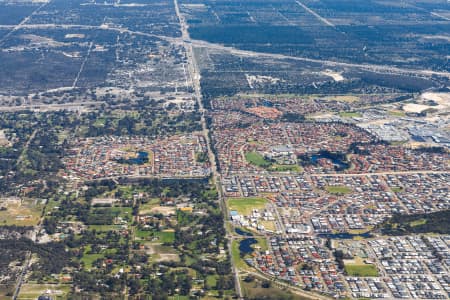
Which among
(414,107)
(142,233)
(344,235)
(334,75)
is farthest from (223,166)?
(334,75)

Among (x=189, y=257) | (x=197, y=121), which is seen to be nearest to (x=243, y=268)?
(x=189, y=257)

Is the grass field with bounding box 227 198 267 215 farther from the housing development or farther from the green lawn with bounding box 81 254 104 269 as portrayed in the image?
the green lawn with bounding box 81 254 104 269

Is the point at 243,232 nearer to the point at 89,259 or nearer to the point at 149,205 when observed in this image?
the point at 149,205

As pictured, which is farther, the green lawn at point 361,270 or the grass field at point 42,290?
the green lawn at point 361,270

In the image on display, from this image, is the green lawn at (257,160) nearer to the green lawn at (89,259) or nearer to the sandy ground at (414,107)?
the green lawn at (89,259)

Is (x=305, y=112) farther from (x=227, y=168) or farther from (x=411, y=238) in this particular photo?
(x=411, y=238)

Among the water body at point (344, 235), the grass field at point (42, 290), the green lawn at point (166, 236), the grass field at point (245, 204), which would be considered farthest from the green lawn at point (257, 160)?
the grass field at point (42, 290)
